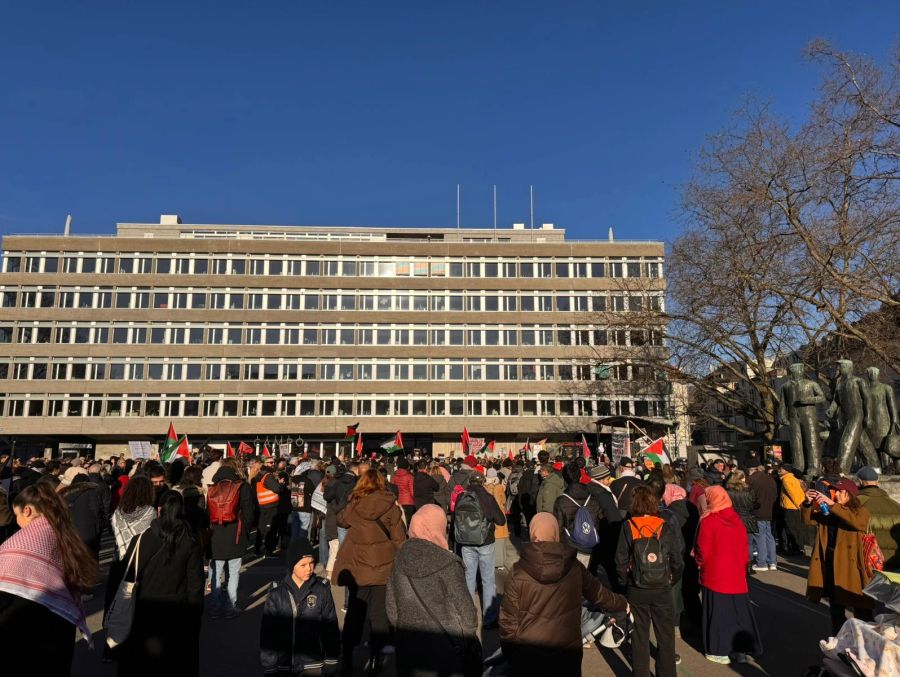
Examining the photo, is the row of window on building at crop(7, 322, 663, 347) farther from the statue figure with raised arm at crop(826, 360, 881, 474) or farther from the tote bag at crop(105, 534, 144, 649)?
the tote bag at crop(105, 534, 144, 649)

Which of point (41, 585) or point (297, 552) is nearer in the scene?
point (41, 585)

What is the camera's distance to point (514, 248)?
5716 cm

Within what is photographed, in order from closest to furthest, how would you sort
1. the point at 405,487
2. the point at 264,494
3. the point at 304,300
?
1. the point at 405,487
2. the point at 264,494
3. the point at 304,300

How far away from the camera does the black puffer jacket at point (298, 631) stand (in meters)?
4.44

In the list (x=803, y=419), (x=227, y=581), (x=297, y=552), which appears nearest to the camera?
(x=297, y=552)

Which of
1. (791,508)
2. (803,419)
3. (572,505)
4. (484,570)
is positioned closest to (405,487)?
(484,570)

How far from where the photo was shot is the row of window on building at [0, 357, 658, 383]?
2090 inches

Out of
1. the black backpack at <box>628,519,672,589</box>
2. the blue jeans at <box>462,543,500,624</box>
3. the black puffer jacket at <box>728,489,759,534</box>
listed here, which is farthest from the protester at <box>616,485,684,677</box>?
the black puffer jacket at <box>728,489,759,534</box>

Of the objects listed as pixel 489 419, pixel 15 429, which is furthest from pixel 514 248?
pixel 15 429

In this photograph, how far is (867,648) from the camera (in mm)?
4000

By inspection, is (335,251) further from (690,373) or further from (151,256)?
(690,373)

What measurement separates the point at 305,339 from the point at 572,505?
48359 mm

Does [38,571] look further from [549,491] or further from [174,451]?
[174,451]

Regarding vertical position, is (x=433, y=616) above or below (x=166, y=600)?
above
